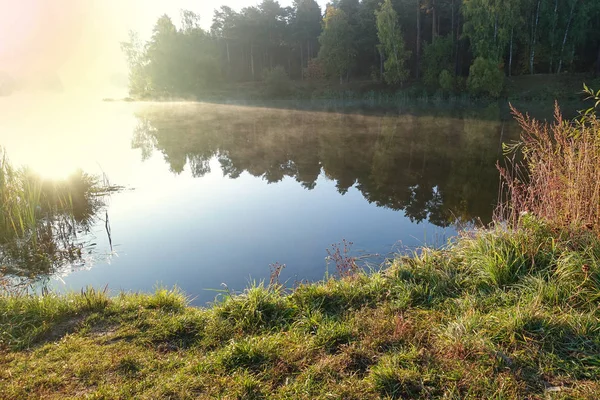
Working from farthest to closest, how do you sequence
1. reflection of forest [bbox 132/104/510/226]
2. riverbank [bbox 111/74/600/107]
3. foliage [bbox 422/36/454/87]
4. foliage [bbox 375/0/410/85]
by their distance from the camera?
1. foliage [bbox 375/0/410/85]
2. foliage [bbox 422/36/454/87]
3. riverbank [bbox 111/74/600/107]
4. reflection of forest [bbox 132/104/510/226]

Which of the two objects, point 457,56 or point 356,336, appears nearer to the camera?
point 356,336

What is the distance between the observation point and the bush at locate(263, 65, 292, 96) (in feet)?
155

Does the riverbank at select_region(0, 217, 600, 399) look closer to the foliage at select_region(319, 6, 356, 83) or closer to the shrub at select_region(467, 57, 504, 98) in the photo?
the shrub at select_region(467, 57, 504, 98)

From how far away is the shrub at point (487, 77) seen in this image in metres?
33.2

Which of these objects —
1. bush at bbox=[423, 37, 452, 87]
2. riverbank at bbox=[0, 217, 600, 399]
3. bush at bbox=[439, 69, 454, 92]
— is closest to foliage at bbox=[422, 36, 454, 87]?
bush at bbox=[423, 37, 452, 87]

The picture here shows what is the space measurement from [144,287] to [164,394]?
3.61 m

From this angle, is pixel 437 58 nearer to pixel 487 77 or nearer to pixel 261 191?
pixel 487 77

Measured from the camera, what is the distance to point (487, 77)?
109ft

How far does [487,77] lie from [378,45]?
43.0 feet

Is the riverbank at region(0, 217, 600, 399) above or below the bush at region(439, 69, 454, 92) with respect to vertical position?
below

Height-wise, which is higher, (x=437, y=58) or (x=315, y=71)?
(x=315, y=71)

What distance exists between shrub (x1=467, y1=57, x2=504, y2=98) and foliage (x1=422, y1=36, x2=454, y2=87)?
4730 mm

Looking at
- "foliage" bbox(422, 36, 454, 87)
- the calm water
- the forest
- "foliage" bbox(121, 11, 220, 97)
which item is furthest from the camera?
"foliage" bbox(121, 11, 220, 97)

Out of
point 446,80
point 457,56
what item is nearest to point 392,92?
point 446,80
